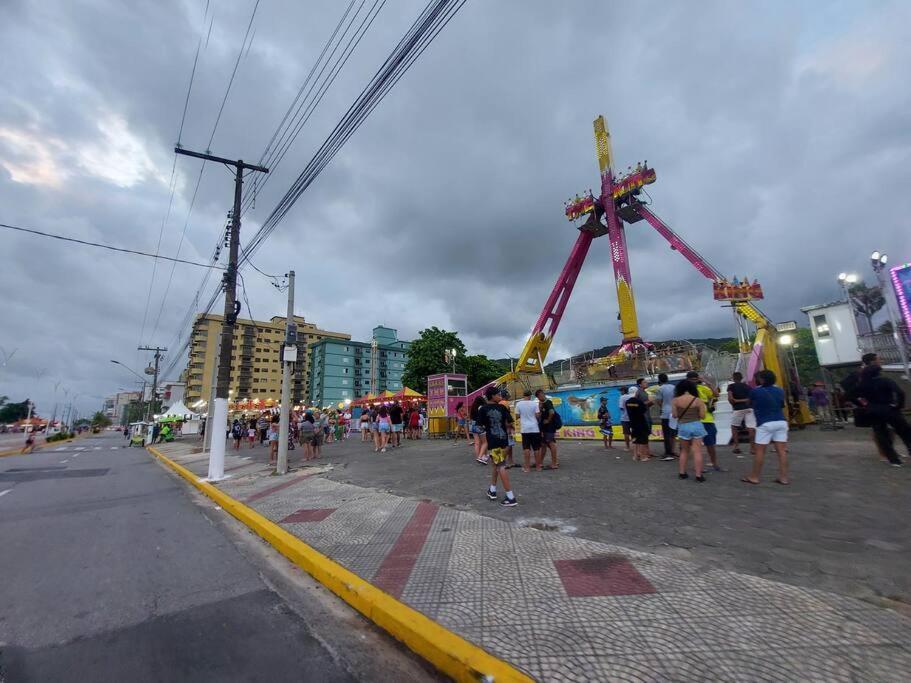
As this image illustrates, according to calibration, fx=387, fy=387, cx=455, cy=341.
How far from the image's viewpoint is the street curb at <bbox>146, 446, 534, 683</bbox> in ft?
6.92

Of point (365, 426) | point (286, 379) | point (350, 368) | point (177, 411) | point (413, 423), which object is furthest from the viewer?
point (350, 368)

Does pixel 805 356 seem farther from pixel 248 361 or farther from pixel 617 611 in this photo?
pixel 248 361

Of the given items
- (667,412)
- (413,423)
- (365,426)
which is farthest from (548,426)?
(365,426)

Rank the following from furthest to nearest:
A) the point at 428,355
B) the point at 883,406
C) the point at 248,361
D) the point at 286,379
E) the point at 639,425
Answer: the point at 248,361 < the point at 428,355 < the point at 286,379 < the point at 639,425 < the point at 883,406

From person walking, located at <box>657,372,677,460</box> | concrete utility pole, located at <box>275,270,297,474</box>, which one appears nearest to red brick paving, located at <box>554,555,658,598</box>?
person walking, located at <box>657,372,677,460</box>

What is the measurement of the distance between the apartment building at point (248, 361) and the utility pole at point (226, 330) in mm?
63791

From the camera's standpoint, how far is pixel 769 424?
18.8 feet

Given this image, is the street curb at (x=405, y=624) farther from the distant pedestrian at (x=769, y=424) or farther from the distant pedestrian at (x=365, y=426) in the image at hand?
the distant pedestrian at (x=365, y=426)

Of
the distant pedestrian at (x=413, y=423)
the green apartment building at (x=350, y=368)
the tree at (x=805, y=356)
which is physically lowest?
the distant pedestrian at (x=413, y=423)

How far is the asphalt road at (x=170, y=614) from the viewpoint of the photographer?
7.66 ft

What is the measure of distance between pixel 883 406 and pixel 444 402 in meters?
15.7

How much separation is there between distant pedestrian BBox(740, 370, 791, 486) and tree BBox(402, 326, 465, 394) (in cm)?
3308

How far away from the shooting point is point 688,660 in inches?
80.7

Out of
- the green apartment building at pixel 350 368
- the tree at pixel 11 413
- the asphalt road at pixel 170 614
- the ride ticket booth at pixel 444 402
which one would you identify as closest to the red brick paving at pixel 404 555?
the asphalt road at pixel 170 614
